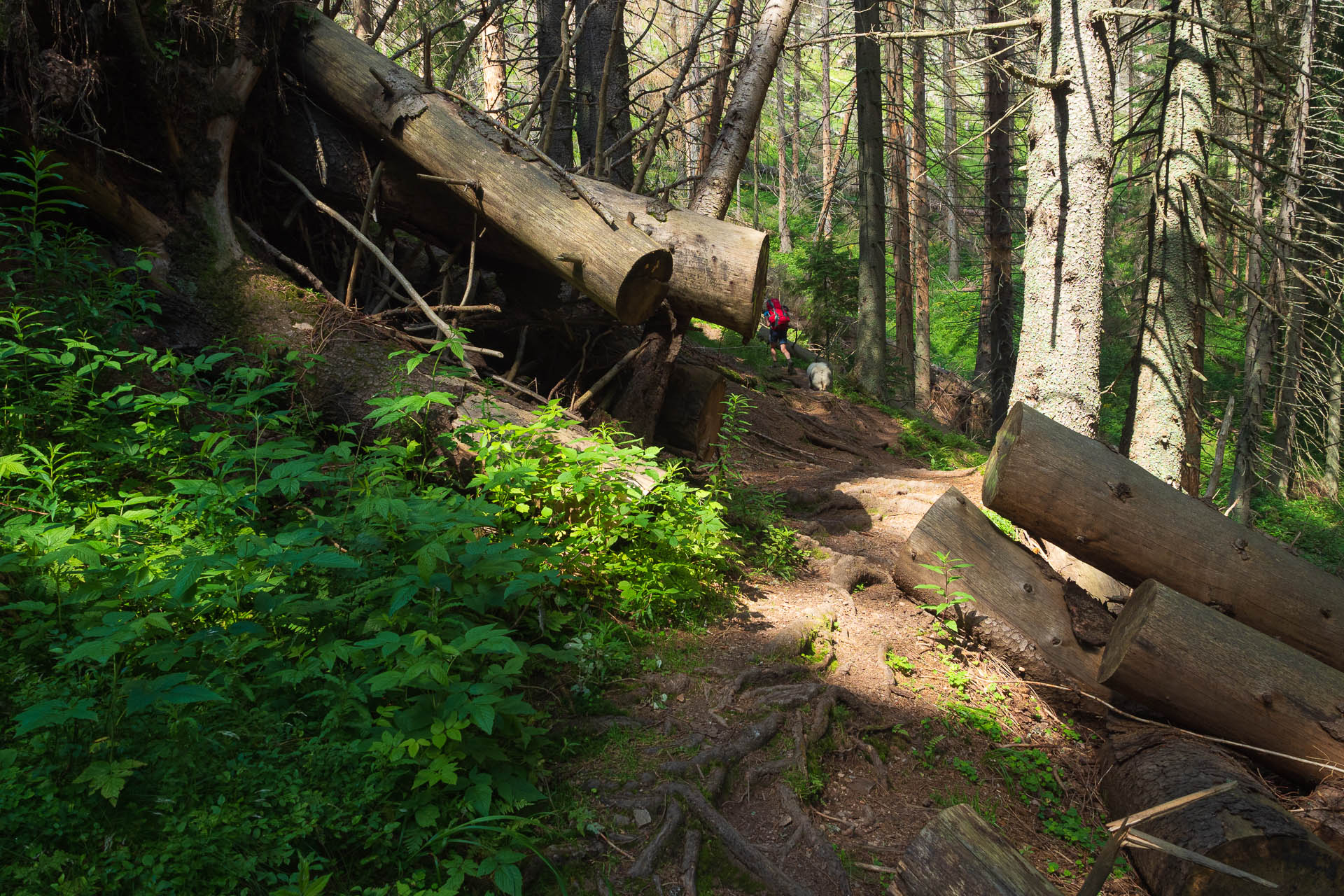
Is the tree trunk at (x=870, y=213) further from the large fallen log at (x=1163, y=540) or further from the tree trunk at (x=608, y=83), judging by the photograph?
the large fallen log at (x=1163, y=540)

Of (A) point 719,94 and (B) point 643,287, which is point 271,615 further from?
(A) point 719,94

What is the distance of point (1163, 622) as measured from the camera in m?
3.96

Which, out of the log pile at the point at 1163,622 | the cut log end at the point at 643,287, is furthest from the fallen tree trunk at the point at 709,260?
the log pile at the point at 1163,622

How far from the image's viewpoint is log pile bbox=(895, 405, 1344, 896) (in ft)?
11.7

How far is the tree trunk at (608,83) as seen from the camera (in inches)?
285

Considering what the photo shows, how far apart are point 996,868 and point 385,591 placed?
2.24 meters

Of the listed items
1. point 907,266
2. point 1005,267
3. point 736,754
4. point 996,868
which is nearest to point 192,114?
point 736,754

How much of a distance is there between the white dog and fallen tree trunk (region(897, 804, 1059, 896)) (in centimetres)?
1053

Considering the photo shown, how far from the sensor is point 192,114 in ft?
16.2

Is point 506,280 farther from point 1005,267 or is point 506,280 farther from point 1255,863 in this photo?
point 1005,267

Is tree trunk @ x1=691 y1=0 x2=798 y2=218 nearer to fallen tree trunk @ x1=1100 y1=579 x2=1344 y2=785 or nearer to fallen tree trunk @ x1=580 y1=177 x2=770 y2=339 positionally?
fallen tree trunk @ x1=580 y1=177 x2=770 y2=339

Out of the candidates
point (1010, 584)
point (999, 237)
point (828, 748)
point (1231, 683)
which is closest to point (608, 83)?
point (1010, 584)

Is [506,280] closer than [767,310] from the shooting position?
Yes

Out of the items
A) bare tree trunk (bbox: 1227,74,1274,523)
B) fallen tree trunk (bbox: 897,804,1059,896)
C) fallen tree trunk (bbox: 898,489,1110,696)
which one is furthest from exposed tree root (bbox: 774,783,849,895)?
bare tree trunk (bbox: 1227,74,1274,523)
